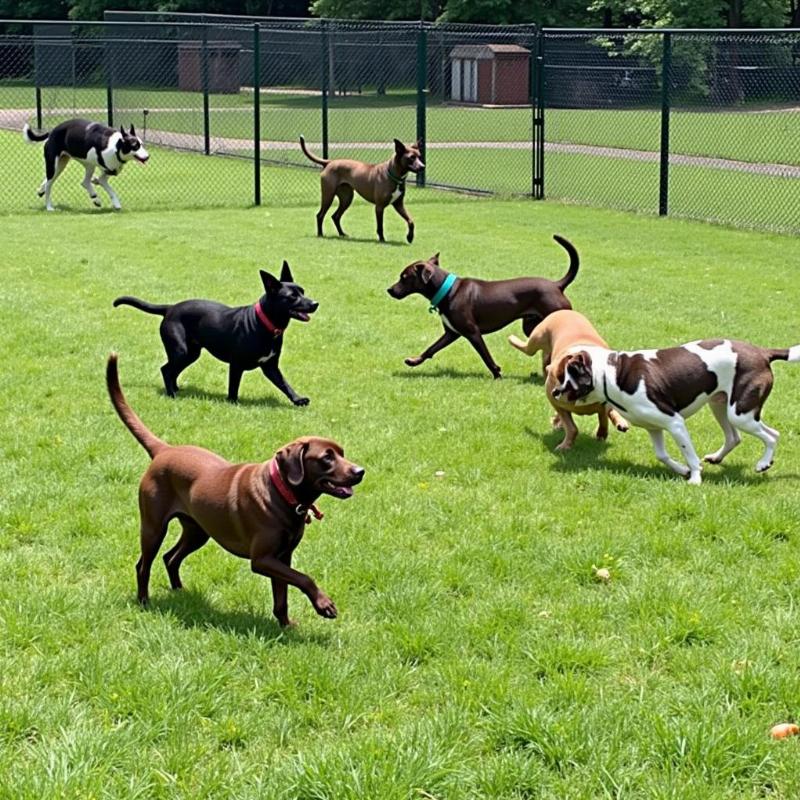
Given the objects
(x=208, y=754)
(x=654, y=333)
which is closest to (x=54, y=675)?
(x=208, y=754)

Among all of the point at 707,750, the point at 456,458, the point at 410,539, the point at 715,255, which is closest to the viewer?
the point at 707,750

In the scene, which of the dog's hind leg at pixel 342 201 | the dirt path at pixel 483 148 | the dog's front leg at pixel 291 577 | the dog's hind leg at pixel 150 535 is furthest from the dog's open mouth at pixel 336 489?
the dirt path at pixel 483 148

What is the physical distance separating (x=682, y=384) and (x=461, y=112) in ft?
89.5

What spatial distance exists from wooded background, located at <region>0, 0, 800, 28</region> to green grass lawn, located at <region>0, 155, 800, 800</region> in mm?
37320

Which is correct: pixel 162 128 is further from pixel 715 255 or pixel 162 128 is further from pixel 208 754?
pixel 208 754

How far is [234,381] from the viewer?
315 inches

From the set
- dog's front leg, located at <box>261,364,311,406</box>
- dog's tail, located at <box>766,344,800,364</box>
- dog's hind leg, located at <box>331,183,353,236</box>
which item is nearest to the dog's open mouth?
dog's tail, located at <box>766,344,800,364</box>

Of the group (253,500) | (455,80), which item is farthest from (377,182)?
(455,80)

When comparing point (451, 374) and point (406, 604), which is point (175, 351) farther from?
point (406, 604)

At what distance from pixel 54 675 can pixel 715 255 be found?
11558mm

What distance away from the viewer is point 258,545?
4.38 metres

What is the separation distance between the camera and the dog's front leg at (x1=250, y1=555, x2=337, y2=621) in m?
4.35

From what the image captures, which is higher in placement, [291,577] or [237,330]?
[237,330]

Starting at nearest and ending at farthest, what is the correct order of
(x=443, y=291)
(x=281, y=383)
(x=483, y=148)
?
(x=281, y=383), (x=443, y=291), (x=483, y=148)
